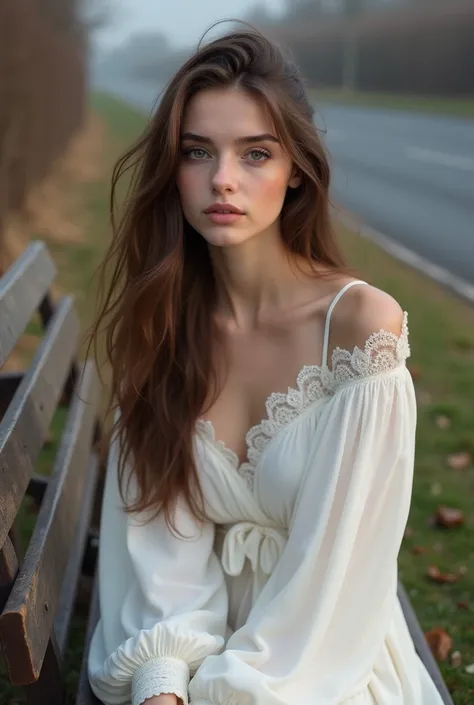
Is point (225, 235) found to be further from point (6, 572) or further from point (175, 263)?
point (6, 572)

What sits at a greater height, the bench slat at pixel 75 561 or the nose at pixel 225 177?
the nose at pixel 225 177

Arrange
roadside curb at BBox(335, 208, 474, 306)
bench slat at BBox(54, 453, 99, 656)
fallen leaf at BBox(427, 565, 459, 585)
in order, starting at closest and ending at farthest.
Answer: bench slat at BBox(54, 453, 99, 656), fallen leaf at BBox(427, 565, 459, 585), roadside curb at BBox(335, 208, 474, 306)

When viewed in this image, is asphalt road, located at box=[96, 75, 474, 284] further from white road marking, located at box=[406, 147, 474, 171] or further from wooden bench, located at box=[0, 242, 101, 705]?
wooden bench, located at box=[0, 242, 101, 705]

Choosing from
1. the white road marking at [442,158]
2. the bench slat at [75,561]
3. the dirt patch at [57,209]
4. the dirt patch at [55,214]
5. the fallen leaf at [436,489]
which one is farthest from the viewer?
the white road marking at [442,158]

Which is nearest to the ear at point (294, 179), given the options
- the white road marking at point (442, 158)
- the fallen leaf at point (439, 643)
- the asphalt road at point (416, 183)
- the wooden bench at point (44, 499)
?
the wooden bench at point (44, 499)

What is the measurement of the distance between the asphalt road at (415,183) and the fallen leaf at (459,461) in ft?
5.90

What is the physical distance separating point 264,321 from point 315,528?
568 mm

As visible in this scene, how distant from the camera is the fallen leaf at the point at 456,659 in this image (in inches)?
117

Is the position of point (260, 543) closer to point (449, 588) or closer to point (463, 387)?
point (449, 588)

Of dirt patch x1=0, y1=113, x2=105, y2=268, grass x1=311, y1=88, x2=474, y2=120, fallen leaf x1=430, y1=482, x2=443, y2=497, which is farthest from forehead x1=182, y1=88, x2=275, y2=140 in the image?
grass x1=311, y1=88, x2=474, y2=120

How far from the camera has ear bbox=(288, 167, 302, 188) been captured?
2.16 meters

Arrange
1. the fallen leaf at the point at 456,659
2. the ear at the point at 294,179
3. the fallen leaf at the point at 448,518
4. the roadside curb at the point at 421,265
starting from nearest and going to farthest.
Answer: the ear at the point at 294,179 → the fallen leaf at the point at 456,659 → the fallen leaf at the point at 448,518 → the roadside curb at the point at 421,265

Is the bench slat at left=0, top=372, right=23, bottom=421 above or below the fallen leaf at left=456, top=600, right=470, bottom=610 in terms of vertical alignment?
above

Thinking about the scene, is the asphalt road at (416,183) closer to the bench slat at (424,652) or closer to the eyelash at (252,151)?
the bench slat at (424,652)
